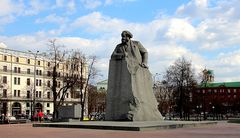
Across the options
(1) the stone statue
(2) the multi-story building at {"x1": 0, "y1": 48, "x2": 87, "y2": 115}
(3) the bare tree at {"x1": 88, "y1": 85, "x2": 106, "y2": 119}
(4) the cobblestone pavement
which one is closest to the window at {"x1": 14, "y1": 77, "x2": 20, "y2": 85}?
(2) the multi-story building at {"x1": 0, "y1": 48, "x2": 87, "y2": 115}

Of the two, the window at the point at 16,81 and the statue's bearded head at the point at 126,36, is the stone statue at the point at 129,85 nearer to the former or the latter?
the statue's bearded head at the point at 126,36

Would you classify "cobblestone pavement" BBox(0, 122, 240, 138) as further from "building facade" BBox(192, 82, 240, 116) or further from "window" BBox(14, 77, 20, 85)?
"window" BBox(14, 77, 20, 85)

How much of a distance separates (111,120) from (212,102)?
6182 cm

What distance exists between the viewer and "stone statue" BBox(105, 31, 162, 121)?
24.6m

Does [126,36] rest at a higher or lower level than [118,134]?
higher

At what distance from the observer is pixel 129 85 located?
24.7 m

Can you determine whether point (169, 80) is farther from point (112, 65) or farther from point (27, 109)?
point (27, 109)

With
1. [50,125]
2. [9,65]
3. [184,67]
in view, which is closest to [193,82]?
[184,67]

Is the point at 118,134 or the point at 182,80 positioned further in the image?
the point at 182,80

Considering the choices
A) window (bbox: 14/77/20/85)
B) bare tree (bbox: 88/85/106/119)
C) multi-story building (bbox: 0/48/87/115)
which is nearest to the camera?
bare tree (bbox: 88/85/106/119)

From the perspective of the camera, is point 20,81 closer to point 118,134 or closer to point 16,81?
point 16,81

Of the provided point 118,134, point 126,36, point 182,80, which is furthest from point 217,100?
point 118,134

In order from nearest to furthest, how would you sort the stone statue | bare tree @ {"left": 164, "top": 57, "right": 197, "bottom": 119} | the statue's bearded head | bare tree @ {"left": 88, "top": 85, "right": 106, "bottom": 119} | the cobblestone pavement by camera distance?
the cobblestone pavement, the stone statue, the statue's bearded head, bare tree @ {"left": 164, "top": 57, "right": 197, "bottom": 119}, bare tree @ {"left": 88, "top": 85, "right": 106, "bottom": 119}

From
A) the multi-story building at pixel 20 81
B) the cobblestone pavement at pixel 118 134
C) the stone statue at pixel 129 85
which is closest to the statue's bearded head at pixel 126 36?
the stone statue at pixel 129 85
